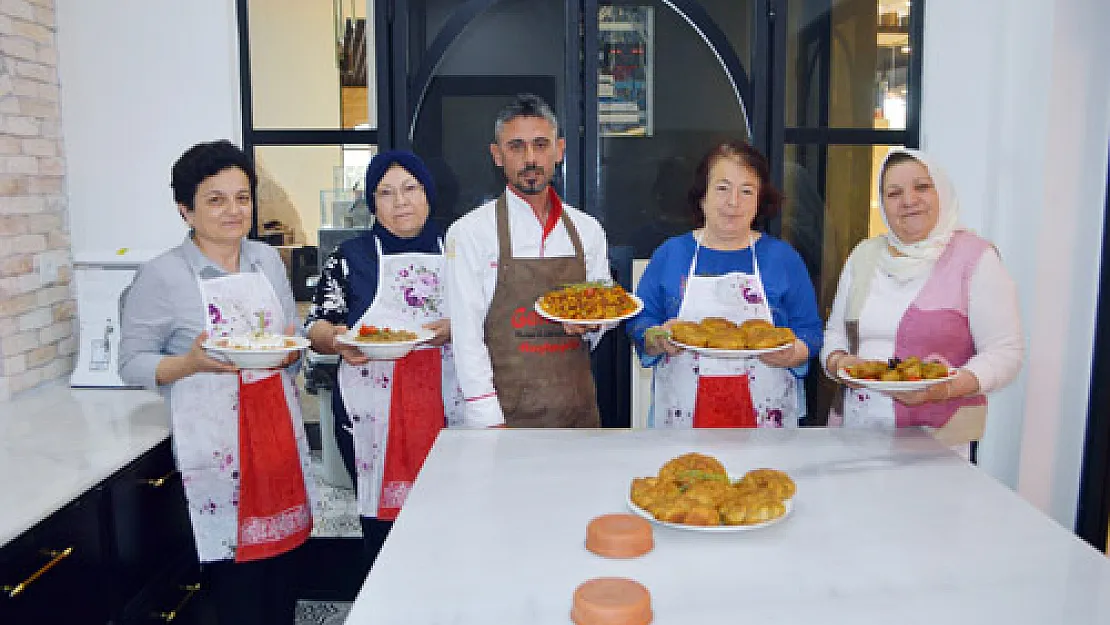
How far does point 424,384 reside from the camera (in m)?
2.86

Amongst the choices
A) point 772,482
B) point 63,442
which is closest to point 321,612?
point 63,442

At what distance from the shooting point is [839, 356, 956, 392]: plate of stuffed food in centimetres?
205

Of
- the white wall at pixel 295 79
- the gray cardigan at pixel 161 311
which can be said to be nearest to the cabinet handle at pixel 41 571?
the gray cardigan at pixel 161 311

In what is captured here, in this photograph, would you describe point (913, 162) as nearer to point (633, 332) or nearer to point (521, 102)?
point (633, 332)

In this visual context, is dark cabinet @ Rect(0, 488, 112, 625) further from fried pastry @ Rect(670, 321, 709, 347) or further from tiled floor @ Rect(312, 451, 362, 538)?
fried pastry @ Rect(670, 321, 709, 347)

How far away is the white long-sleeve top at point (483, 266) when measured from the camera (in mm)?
2695

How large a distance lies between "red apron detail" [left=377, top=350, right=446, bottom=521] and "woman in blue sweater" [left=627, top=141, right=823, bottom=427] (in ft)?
2.32

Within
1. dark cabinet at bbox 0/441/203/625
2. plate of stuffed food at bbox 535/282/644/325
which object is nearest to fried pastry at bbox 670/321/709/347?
plate of stuffed food at bbox 535/282/644/325

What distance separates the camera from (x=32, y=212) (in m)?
3.05

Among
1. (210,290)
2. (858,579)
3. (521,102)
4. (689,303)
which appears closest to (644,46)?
(521,102)

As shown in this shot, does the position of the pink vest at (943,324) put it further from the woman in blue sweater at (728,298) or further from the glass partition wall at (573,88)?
the glass partition wall at (573,88)

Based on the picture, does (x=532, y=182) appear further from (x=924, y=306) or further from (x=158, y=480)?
(x=158, y=480)

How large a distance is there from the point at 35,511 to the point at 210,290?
80 cm

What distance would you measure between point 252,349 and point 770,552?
1.50m
